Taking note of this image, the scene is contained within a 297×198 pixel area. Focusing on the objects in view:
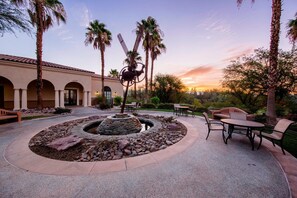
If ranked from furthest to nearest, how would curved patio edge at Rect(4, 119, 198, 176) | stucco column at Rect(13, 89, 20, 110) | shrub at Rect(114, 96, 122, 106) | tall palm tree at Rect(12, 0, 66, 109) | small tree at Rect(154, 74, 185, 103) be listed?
1. small tree at Rect(154, 74, 185, 103)
2. shrub at Rect(114, 96, 122, 106)
3. stucco column at Rect(13, 89, 20, 110)
4. tall palm tree at Rect(12, 0, 66, 109)
5. curved patio edge at Rect(4, 119, 198, 176)

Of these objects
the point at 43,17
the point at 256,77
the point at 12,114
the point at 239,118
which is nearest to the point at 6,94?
the point at 12,114

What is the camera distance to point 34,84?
14.1 metres

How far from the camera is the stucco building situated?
1076 cm

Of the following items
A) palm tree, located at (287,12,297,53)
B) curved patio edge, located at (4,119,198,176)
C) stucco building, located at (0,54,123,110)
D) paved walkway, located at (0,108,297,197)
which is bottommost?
curved patio edge, located at (4,119,198,176)

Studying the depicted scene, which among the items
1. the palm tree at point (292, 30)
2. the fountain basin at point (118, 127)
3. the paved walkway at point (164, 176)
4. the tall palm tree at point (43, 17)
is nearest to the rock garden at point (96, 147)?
the paved walkway at point (164, 176)

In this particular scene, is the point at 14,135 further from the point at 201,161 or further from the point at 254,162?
the point at 254,162

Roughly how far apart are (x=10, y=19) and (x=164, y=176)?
28.1 feet

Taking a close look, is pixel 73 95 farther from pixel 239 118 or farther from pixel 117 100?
pixel 239 118

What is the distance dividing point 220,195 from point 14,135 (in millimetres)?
7264

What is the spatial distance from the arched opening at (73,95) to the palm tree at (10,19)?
12.4 meters

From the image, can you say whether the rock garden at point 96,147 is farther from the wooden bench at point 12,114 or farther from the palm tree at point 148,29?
the palm tree at point 148,29

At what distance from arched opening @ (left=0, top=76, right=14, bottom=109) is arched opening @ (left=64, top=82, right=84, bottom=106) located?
5.18 meters

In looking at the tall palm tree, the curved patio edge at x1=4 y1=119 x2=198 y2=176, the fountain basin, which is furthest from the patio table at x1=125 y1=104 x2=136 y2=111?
the curved patio edge at x1=4 y1=119 x2=198 y2=176

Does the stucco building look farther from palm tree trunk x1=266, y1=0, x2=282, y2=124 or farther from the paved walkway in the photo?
palm tree trunk x1=266, y1=0, x2=282, y2=124
